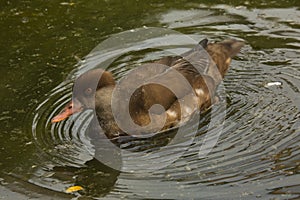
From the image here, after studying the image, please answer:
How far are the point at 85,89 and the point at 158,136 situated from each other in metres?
0.96

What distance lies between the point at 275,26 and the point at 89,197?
4.37m

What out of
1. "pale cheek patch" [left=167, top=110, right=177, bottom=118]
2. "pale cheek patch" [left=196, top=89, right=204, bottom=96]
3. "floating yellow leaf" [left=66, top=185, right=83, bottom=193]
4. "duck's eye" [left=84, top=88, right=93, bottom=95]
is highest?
"duck's eye" [left=84, top=88, right=93, bottom=95]

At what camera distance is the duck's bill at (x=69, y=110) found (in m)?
7.88

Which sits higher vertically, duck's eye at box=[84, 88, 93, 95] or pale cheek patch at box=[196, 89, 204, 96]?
duck's eye at box=[84, 88, 93, 95]

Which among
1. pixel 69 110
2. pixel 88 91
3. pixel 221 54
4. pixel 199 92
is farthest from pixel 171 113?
pixel 221 54

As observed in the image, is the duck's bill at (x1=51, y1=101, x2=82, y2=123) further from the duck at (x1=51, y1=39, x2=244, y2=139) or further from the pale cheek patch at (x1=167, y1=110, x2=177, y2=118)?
the pale cheek patch at (x1=167, y1=110, x2=177, y2=118)

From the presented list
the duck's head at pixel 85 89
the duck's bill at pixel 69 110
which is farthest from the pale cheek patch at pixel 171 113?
the duck's bill at pixel 69 110

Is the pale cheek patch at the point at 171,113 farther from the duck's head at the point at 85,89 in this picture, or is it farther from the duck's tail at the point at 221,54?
the duck's tail at the point at 221,54

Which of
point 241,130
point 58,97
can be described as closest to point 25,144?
point 58,97

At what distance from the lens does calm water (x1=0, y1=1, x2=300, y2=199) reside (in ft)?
22.0

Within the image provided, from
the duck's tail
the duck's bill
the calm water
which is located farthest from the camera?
the duck's tail

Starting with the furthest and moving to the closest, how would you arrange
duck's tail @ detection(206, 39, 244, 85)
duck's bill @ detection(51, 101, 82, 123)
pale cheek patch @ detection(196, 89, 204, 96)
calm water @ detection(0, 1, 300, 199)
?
1. duck's tail @ detection(206, 39, 244, 85)
2. pale cheek patch @ detection(196, 89, 204, 96)
3. duck's bill @ detection(51, 101, 82, 123)
4. calm water @ detection(0, 1, 300, 199)

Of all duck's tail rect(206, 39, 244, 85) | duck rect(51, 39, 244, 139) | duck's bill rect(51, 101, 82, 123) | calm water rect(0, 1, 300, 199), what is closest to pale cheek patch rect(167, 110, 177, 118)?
duck rect(51, 39, 244, 139)

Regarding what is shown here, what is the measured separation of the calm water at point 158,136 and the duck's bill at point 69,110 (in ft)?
0.52
